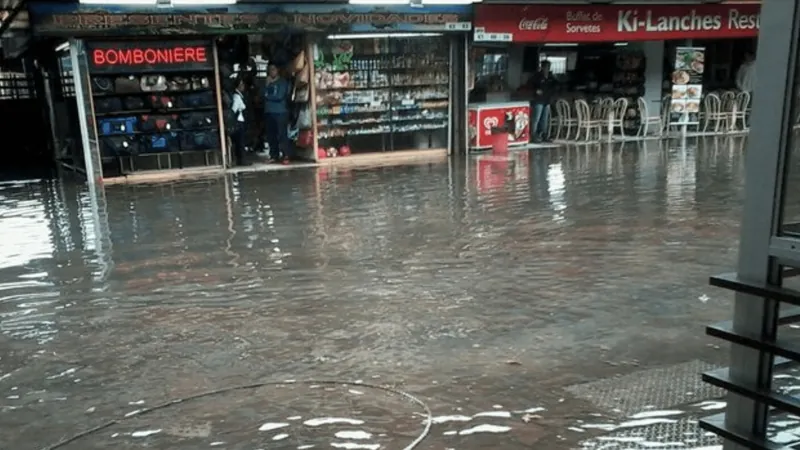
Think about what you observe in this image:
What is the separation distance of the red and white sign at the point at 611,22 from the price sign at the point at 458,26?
0.58ft

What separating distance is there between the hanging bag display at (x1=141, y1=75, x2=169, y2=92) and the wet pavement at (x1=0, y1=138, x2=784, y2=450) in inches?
115

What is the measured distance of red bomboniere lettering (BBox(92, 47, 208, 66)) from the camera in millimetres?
10703

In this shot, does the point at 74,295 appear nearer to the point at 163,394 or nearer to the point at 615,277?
the point at 163,394

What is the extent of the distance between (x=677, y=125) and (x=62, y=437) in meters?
14.8

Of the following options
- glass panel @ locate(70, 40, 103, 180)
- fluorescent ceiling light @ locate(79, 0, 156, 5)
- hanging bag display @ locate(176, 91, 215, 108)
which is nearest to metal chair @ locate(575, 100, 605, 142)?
hanging bag display @ locate(176, 91, 215, 108)

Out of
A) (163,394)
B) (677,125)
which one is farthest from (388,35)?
(163,394)

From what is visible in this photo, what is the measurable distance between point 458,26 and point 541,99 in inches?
138

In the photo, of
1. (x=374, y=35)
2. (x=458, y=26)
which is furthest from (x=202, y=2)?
(x=458, y=26)

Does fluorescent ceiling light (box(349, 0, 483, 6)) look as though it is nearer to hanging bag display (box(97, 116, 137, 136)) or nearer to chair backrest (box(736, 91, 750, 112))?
hanging bag display (box(97, 116, 137, 136))

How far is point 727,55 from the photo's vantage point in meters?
17.1

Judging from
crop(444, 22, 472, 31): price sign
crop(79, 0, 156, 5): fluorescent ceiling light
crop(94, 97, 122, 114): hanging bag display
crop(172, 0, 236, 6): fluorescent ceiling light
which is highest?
crop(172, 0, 236, 6): fluorescent ceiling light

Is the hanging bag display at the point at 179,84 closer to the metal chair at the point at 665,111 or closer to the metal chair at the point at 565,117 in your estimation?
the metal chair at the point at 565,117

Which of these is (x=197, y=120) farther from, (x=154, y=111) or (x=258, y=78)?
(x=258, y=78)

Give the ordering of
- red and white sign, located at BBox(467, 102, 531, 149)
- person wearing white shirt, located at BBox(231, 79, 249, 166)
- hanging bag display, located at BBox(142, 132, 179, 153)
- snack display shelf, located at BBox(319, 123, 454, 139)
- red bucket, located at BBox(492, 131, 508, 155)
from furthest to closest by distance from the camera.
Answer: red bucket, located at BBox(492, 131, 508, 155)
red and white sign, located at BBox(467, 102, 531, 149)
snack display shelf, located at BBox(319, 123, 454, 139)
person wearing white shirt, located at BBox(231, 79, 249, 166)
hanging bag display, located at BBox(142, 132, 179, 153)
